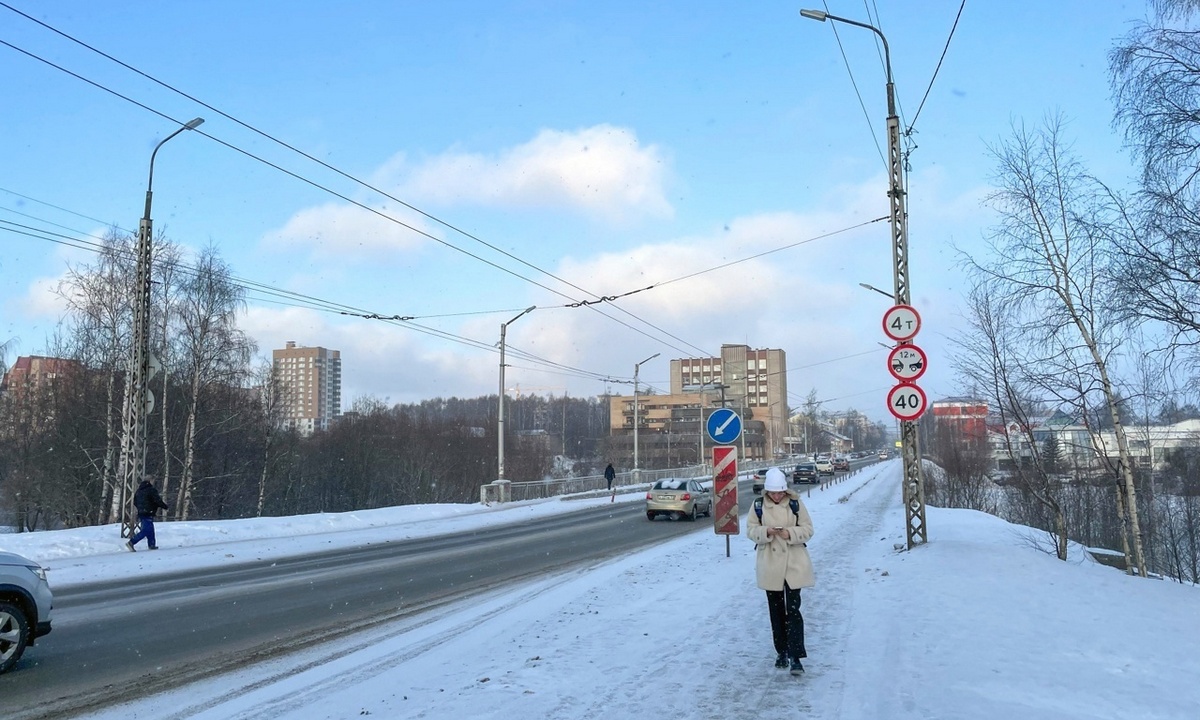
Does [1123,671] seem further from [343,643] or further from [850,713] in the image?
[343,643]

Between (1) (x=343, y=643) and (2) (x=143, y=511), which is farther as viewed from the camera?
(2) (x=143, y=511)

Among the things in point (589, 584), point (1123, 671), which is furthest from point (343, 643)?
point (1123, 671)

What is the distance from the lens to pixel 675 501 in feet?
88.9

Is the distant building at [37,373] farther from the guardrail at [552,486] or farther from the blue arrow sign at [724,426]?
the blue arrow sign at [724,426]

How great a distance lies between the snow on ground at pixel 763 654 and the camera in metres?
5.28

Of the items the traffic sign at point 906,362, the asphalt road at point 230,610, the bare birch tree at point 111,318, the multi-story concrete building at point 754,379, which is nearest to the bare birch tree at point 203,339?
the bare birch tree at point 111,318

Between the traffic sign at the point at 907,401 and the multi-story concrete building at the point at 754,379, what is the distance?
96.9m

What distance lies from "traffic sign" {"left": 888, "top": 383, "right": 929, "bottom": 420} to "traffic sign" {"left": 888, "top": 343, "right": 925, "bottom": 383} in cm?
16

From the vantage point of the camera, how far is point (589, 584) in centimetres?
1122

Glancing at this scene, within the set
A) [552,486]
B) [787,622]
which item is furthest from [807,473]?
[787,622]

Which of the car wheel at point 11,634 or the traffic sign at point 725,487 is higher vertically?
the traffic sign at point 725,487

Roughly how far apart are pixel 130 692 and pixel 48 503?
3919cm

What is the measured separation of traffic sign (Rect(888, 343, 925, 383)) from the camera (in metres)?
11.6

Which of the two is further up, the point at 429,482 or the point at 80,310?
the point at 80,310
